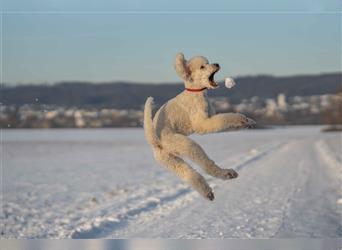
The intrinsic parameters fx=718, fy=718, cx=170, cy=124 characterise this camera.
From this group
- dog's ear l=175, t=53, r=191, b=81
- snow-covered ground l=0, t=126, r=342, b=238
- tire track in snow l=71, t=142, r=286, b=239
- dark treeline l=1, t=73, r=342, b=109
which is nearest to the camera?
dog's ear l=175, t=53, r=191, b=81

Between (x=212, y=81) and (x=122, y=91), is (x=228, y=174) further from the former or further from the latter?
(x=122, y=91)

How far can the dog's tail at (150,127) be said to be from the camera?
7.06 ft

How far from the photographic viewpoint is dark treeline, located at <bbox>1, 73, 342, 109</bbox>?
4.21 meters

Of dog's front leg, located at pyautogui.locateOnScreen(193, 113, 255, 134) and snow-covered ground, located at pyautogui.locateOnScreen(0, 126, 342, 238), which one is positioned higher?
snow-covered ground, located at pyautogui.locateOnScreen(0, 126, 342, 238)

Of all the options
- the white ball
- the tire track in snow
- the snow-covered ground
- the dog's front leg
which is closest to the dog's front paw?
the dog's front leg

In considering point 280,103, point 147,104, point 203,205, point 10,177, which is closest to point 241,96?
point 280,103

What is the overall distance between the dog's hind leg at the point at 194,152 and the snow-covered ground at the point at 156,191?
2.71 meters

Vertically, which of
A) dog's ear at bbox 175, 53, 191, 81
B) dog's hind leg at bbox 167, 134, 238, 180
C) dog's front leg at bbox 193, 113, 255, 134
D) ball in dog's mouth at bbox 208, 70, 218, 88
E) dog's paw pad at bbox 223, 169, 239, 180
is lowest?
dog's paw pad at bbox 223, 169, 239, 180

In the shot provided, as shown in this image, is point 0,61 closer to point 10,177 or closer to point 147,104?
point 10,177

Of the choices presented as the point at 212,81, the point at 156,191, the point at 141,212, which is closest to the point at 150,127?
the point at 212,81

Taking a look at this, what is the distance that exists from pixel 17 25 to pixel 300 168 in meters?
5.27

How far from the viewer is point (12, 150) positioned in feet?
39.9

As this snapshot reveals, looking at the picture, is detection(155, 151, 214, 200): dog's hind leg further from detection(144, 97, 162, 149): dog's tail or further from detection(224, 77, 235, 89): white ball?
detection(224, 77, 235, 89): white ball

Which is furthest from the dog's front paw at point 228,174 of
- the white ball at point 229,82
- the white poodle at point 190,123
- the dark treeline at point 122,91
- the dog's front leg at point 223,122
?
the dark treeline at point 122,91
